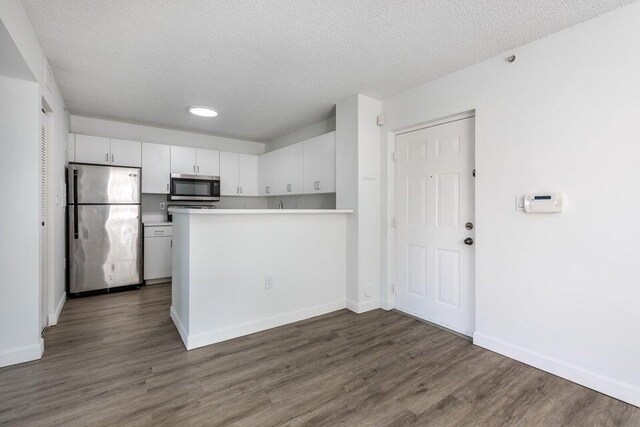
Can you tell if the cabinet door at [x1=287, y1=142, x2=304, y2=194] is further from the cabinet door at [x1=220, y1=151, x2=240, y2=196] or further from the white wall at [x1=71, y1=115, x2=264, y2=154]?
the white wall at [x1=71, y1=115, x2=264, y2=154]

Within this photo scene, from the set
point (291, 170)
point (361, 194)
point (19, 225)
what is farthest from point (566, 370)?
point (19, 225)

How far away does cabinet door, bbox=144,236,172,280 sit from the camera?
4.48 metres

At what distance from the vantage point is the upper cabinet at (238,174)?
5.27m

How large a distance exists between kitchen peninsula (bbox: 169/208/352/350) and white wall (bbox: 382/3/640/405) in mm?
1520

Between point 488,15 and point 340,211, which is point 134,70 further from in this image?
point 488,15

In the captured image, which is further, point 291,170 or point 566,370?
point 291,170

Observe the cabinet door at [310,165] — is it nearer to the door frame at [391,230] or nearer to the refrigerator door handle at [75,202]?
the door frame at [391,230]

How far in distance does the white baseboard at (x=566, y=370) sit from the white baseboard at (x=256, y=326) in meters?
1.48

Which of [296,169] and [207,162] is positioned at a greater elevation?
[207,162]

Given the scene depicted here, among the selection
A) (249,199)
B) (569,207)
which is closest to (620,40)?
(569,207)

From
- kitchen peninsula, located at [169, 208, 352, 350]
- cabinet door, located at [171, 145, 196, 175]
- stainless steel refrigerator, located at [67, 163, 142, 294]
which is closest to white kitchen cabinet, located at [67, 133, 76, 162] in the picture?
stainless steel refrigerator, located at [67, 163, 142, 294]

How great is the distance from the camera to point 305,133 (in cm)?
487

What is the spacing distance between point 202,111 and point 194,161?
128cm

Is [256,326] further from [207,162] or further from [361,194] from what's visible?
[207,162]
